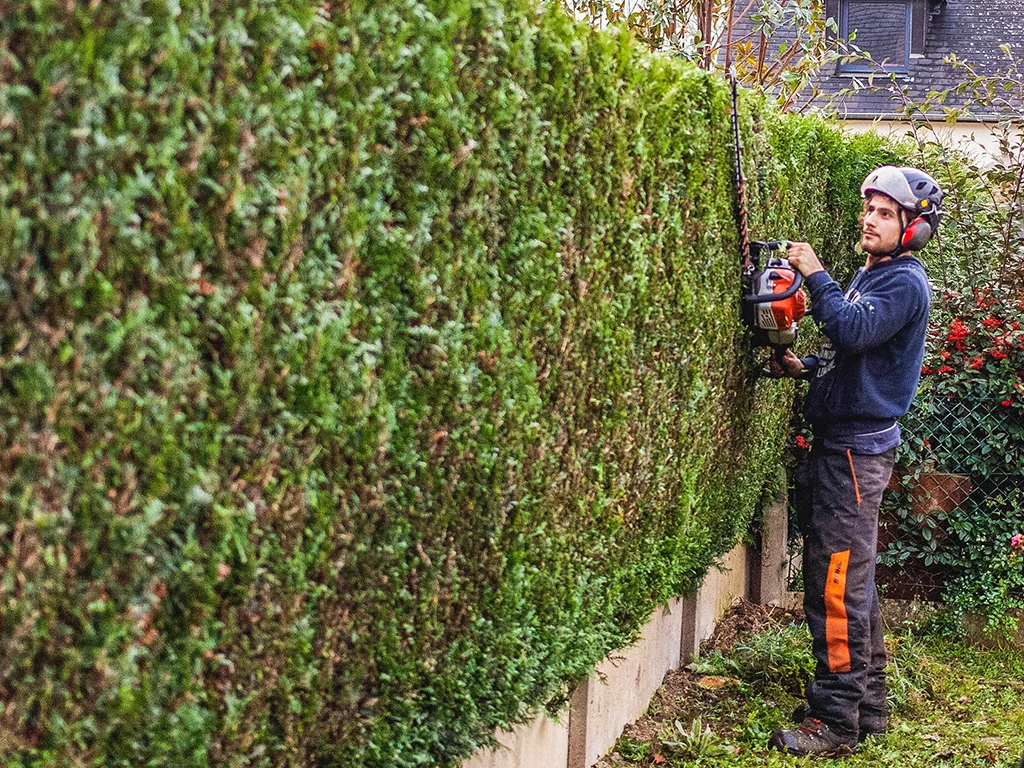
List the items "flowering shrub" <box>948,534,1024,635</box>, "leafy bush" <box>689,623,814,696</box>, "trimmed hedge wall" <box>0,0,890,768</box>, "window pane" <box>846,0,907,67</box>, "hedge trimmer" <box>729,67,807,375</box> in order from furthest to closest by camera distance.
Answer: "window pane" <box>846,0,907,67</box>, "flowering shrub" <box>948,534,1024,635</box>, "leafy bush" <box>689,623,814,696</box>, "hedge trimmer" <box>729,67,807,375</box>, "trimmed hedge wall" <box>0,0,890,768</box>

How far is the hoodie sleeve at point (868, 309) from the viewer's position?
438 centimetres

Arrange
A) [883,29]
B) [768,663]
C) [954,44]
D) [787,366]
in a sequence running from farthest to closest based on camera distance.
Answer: [954,44], [883,29], [768,663], [787,366]

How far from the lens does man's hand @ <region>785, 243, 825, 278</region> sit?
14.8ft

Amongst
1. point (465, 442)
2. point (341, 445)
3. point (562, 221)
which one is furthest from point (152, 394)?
point (562, 221)

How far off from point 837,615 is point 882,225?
66.7 inches

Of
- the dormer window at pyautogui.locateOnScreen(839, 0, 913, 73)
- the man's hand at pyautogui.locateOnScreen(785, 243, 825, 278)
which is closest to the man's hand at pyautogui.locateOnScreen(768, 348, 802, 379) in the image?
the man's hand at pyautogui.locateOnScreen(785, 243, 825, 278)

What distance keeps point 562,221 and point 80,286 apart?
173 centimetres

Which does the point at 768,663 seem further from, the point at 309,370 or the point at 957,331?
the point at 309,370

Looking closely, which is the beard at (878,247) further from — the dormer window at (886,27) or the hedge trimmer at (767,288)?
the dormer window at (886,27)

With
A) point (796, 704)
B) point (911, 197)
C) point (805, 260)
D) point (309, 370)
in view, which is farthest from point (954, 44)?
point (309, 370)

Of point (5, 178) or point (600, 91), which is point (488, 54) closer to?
point (600, 91)

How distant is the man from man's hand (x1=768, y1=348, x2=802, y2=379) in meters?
0.02

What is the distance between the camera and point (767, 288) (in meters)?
4.68

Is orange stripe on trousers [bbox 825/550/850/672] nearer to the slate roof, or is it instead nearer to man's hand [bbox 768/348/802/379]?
man's hand [bbox 768/348/802/379]
